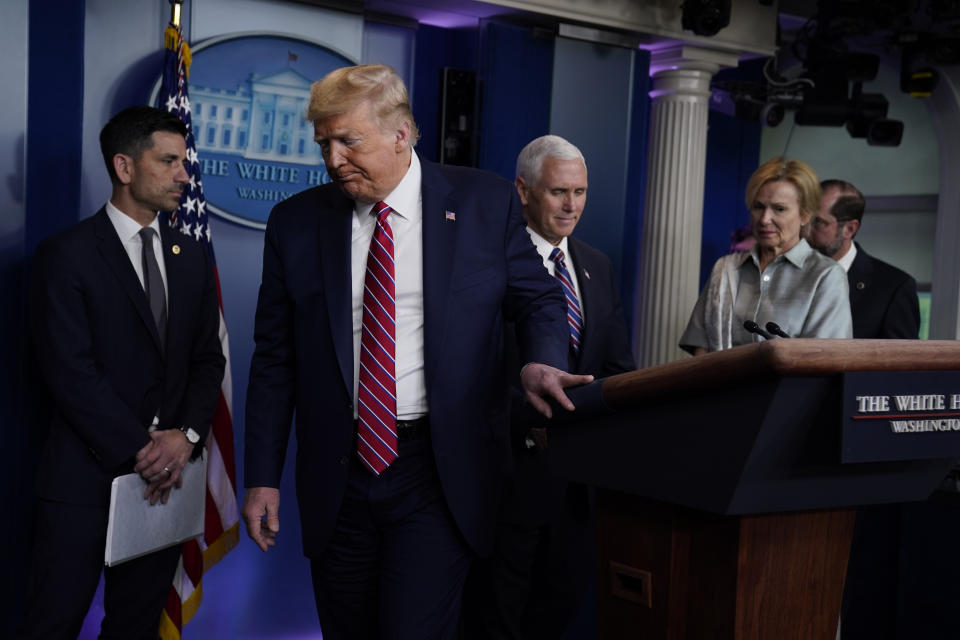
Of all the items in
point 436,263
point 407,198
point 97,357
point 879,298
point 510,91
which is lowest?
point 97,357

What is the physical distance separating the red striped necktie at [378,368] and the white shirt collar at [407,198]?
88 mm

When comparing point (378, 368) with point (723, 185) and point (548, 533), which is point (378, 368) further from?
point (723, 185)

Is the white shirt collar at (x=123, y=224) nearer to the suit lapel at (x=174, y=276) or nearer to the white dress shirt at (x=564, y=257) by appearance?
the suit lapel at (x=174, y=276)

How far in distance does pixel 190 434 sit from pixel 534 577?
1.03 metres

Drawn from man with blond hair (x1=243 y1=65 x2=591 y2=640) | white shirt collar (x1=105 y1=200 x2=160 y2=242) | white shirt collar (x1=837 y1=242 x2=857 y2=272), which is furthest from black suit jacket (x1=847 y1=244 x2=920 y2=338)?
white shirt collar (x1=105 y1=200 x2=160 y2=242)

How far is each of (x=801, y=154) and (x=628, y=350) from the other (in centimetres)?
677

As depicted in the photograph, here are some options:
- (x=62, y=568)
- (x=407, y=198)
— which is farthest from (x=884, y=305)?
(x=62, y=568)

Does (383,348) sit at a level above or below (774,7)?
below

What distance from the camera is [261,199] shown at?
367 centimetres

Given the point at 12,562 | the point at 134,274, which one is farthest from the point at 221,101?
the point at 12,562

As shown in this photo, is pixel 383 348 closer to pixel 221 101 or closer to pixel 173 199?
pixel 173 199

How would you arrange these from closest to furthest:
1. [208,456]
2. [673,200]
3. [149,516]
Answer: [149,516]
[208,456]
[673,200]

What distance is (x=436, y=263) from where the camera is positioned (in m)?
1.88

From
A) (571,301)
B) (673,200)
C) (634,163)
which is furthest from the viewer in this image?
(673,200)
